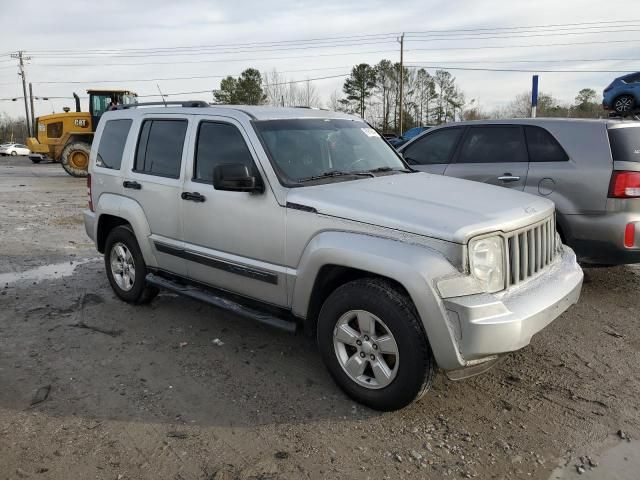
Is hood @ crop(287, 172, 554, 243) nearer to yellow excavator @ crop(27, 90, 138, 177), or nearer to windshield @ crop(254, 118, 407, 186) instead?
windshield @ crop(254, 118, 407, 186)

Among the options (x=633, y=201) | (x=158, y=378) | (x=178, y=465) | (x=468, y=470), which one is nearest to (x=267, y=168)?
(x=158, y=378)

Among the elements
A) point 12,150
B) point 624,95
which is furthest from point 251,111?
point 12,150

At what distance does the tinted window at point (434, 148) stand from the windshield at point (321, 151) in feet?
6.49

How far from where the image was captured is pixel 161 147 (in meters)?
4.89

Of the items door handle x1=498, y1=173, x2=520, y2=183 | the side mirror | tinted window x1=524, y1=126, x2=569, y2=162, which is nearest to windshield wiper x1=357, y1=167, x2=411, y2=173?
the side mirror

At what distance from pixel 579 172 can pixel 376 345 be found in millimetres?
3252

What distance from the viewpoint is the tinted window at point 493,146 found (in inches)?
236

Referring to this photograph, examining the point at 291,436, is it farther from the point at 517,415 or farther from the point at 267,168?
the point at 267,168

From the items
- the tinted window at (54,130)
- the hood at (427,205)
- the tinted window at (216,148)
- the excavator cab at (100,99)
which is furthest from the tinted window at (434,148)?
the tinted window at (54,130)

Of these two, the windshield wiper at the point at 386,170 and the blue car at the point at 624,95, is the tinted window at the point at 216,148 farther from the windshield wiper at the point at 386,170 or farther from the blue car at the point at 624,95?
the blue car at the point at 624,95

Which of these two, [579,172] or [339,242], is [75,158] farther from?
[339,242]

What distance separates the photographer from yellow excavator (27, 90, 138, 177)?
20375 mm

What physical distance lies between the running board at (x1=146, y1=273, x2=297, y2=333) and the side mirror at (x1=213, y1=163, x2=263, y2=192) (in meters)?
0.94

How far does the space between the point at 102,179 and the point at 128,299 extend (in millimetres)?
1254
